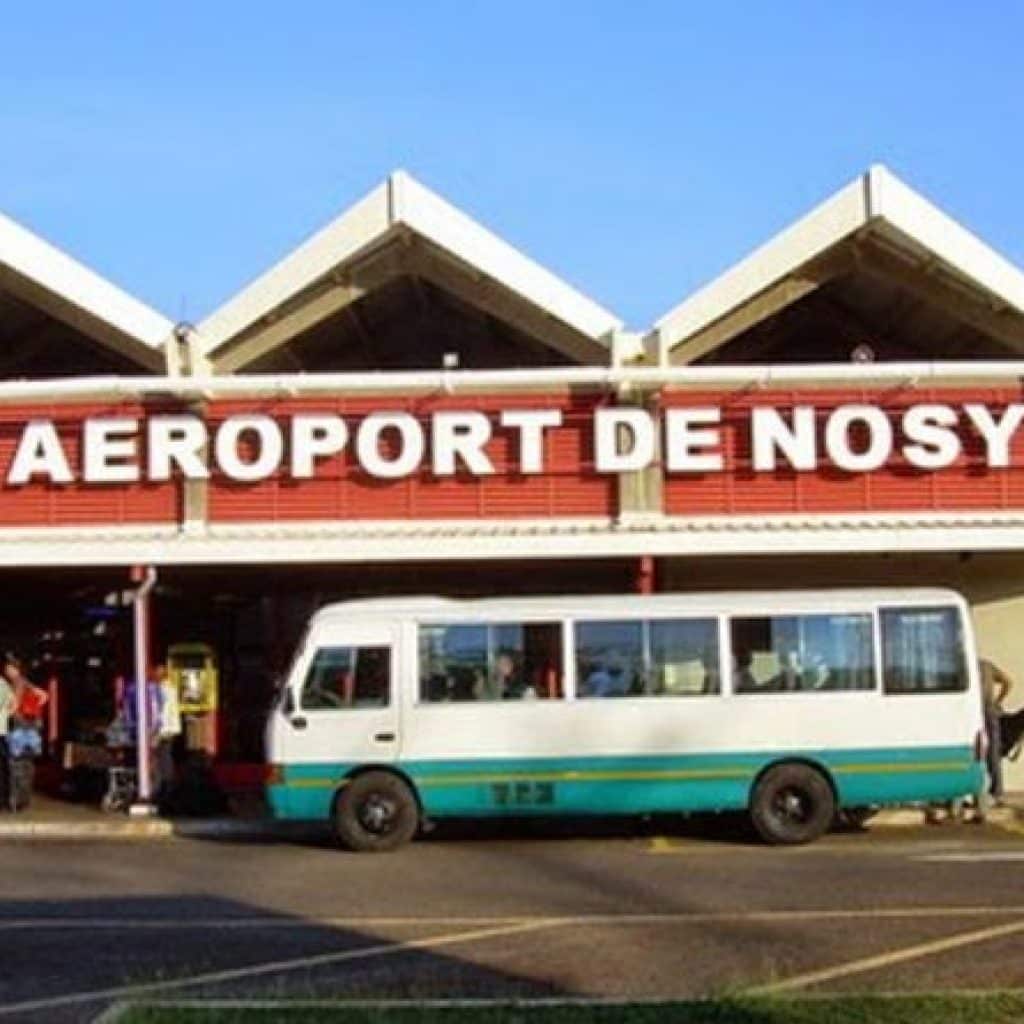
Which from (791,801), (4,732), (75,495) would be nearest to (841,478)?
(791,801)

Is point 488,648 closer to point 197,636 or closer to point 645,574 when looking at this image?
point 645,574

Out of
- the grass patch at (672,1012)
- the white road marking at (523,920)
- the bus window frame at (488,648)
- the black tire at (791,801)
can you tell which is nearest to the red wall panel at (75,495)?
the bus window frame at (488,648)

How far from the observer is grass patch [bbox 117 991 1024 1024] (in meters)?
9.25

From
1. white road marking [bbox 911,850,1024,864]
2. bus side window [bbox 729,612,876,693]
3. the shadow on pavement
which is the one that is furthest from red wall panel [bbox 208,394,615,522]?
the shadow on pavement

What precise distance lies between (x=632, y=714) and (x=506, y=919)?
19.3ft

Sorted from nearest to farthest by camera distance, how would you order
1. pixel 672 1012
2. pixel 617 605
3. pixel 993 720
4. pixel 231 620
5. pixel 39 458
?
pixel 672 1012
pixel 617 605
pixel 993 720
pixel 39 458
pixel 231 620

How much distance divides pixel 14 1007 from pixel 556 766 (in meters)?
9.59

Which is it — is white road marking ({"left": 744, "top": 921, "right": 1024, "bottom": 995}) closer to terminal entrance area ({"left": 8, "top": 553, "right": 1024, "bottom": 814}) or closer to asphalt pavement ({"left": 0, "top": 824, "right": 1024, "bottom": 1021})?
asphalt pavement ({"left": 0, "top": 824, "right": 1024, "bottom": 1021})

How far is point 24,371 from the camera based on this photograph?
2938cm

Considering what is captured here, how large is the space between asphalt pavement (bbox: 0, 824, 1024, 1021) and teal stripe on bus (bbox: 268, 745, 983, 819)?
0.44m

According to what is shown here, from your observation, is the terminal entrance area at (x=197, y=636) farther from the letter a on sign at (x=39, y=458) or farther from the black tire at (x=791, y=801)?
the black tire at (x=791, y=801)

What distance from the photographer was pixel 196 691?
1016 inches

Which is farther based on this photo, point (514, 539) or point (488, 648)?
point (514, 539)

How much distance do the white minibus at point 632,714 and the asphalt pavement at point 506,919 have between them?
51 centimetres
